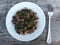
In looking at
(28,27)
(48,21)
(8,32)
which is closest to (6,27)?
(8,32)

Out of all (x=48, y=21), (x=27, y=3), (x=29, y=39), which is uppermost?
(x=27, y=3)

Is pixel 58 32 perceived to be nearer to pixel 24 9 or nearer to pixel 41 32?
pixel 41 32

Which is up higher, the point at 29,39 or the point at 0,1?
the point at 0,1

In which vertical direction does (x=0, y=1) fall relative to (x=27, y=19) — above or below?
above

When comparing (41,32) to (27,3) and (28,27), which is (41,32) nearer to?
(28,27)

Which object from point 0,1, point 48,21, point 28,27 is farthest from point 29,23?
point 0,1
